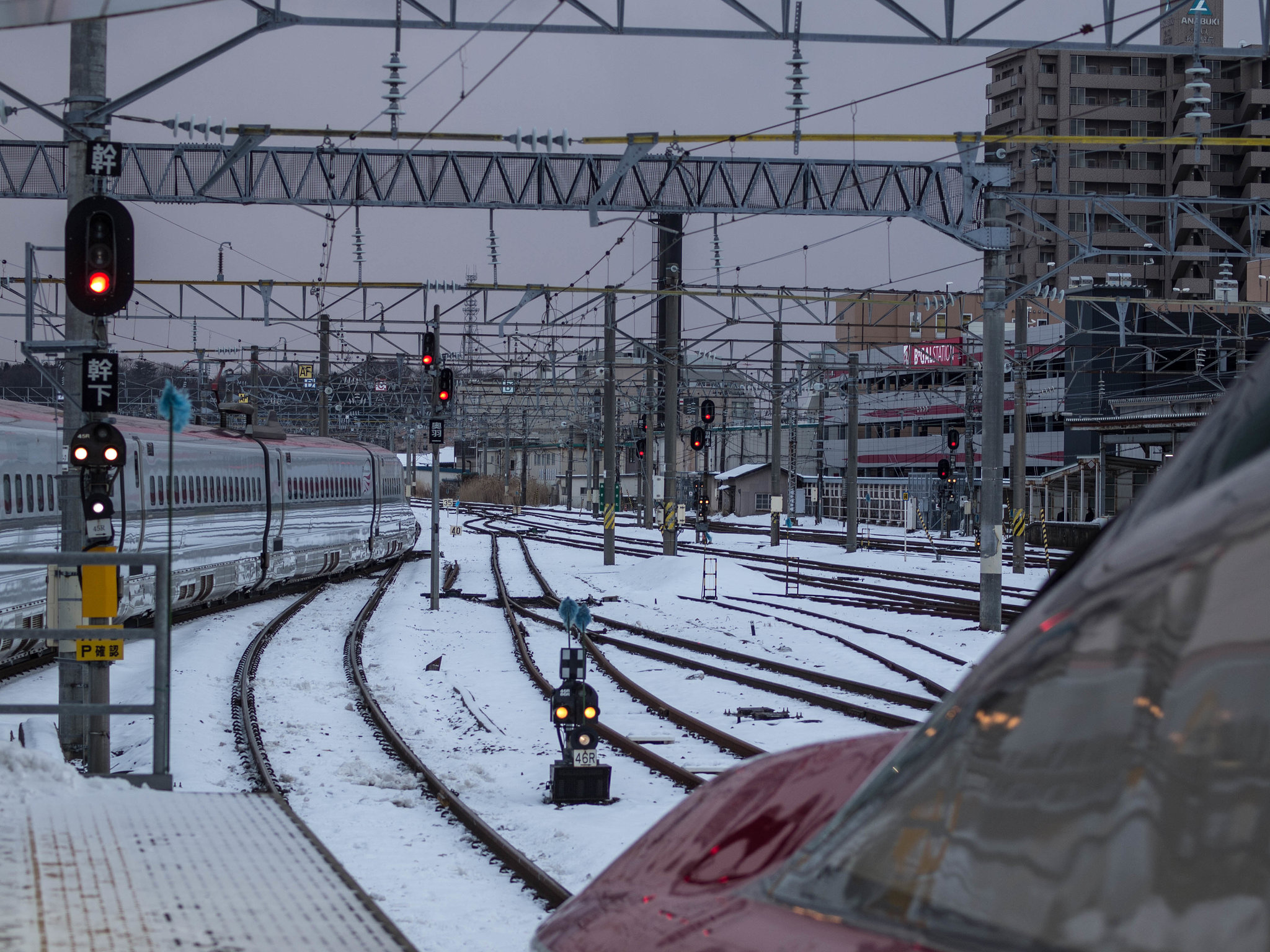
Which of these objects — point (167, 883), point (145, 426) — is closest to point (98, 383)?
point (167, 883)

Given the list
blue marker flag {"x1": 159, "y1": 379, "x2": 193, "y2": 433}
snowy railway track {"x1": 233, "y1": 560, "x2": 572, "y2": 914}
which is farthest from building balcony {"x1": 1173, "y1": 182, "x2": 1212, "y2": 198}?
blue marker flag {"x1": 159, "y1": 379, "x2": 193, "y2": 433}

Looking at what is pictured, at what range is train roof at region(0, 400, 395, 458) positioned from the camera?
14.8 m

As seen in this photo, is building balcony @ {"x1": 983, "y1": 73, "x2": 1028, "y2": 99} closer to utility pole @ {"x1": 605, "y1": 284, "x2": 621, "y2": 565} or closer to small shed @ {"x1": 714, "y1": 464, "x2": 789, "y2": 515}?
small shed @ {"x1": 714, "y1": 464, "x2": 789, "y2": 515}

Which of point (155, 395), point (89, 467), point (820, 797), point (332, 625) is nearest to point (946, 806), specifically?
point (820, 797)

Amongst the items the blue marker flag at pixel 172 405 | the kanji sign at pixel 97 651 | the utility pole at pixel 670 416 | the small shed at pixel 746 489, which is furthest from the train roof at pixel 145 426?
the small shed at pixel 746 489

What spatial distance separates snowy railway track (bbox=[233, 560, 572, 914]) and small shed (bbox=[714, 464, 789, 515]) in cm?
5324

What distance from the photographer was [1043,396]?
58.7 m

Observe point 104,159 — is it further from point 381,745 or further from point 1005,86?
point 1005,86

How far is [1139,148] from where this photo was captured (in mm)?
70938

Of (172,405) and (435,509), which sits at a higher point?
(172,405)

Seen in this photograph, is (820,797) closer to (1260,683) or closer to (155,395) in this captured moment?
(1260,683)

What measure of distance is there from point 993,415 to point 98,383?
1272 cm

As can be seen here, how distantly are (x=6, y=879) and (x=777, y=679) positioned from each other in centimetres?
1222

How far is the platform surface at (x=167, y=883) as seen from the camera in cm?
382
